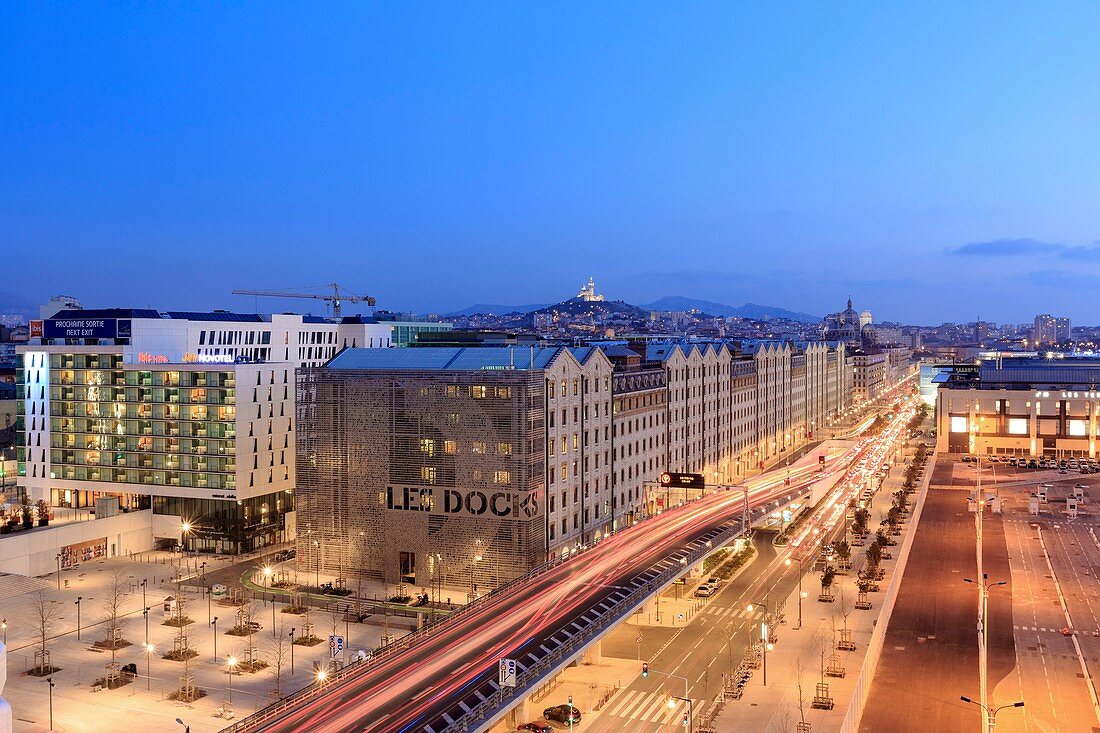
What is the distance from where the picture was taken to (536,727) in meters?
54.1

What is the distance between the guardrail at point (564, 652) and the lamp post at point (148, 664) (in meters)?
31.1

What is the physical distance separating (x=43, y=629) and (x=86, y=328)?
54.3 metres

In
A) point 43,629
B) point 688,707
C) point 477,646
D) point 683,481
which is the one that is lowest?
point 688,707

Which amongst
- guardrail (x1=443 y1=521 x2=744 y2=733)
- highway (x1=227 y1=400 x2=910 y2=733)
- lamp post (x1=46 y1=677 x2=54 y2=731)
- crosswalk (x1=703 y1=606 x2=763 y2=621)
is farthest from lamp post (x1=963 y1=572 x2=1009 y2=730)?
lamp post (x1=46 y1=677 x2=54 y2=731)

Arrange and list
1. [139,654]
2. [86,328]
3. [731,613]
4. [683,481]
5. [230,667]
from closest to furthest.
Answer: [230,667]
[139,654]
[731,613]
[683,481]
[86,328]

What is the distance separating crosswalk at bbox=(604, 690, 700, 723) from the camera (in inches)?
2276

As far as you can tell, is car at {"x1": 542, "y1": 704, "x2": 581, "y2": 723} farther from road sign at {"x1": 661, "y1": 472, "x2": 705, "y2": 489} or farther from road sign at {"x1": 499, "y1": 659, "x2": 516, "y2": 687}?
road sign at {"x1": 661, "y1": 472, "x2": 705, "y2": 489}

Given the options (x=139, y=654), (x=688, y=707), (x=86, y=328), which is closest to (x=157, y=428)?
(x=86, y=328)

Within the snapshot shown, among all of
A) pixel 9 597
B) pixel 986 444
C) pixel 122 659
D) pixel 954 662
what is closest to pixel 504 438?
pixel 122 659

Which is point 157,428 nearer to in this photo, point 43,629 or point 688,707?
point 43,629

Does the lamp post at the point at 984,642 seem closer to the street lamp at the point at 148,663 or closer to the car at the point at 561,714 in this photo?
the car at the point at 561,714

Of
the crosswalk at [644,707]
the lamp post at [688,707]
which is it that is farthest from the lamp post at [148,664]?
the lamp post at [688,707]

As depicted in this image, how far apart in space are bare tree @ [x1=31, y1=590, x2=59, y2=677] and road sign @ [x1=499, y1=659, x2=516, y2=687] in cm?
4005

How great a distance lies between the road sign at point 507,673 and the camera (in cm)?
4616
